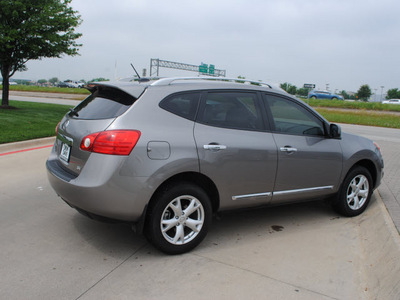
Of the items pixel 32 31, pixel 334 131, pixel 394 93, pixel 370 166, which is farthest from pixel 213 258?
pixel 394 93

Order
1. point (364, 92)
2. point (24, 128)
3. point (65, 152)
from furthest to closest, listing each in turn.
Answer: point (364, 92)
point (24, 128)
point (65, 152)

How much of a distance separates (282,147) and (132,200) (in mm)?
1779

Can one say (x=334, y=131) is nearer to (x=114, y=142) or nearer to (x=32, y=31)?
(x=114, y=142)

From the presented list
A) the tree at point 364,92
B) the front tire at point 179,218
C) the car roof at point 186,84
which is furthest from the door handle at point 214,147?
the tree at point 364,92

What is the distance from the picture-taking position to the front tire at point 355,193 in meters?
4.72

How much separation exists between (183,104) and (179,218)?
110 cm

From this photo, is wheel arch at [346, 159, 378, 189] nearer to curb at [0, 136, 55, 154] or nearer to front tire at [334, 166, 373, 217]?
front tire at [334, 166, 373, 217]

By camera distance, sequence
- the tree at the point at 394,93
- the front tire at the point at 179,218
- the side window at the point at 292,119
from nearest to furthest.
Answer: the front tire at the point at 179,218
the side window at the point at 292,119
the tree at the point at 394,93

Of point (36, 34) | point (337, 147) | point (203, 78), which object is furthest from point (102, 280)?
point (36, 34)

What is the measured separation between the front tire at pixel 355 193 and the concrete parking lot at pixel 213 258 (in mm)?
134

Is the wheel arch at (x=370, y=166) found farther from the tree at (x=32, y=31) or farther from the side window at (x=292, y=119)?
the tree at (x=32, y=31)

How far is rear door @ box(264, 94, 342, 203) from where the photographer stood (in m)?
4.09

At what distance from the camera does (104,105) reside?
3.59 metres

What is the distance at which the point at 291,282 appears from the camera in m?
3.14
